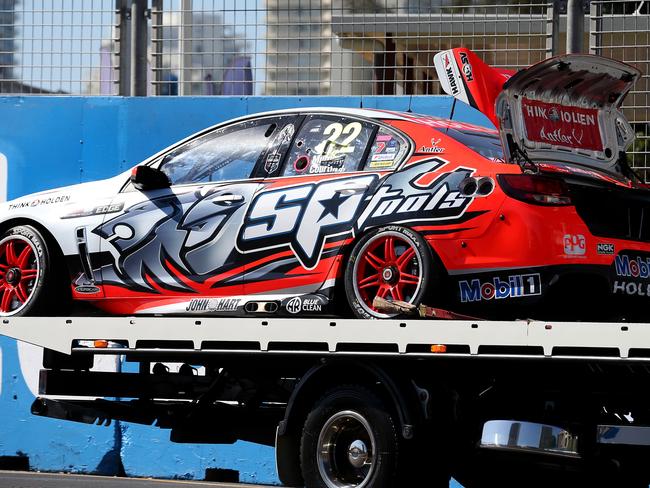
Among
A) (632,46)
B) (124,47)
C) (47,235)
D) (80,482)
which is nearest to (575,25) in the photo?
(632,46)

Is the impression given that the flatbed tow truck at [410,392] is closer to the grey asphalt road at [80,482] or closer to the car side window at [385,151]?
the car side window at [385,151]

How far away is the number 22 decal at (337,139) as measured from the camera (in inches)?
317

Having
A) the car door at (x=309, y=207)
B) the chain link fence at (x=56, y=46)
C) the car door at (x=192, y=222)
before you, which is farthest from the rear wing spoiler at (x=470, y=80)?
the chain link fence at (x=56, y=46)

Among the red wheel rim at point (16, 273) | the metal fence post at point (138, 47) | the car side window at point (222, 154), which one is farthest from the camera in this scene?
the metal fence post at point (138, 47)

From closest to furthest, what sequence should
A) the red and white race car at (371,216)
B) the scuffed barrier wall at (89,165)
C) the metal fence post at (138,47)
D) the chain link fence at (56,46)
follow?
the red and white race car at (371,216) < the scuffed barrier wall at (89,165) < the metal fence post at (138,47) < the chain link fence at (56,46)

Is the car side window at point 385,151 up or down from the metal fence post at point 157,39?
down

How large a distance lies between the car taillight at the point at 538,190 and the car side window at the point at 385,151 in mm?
839

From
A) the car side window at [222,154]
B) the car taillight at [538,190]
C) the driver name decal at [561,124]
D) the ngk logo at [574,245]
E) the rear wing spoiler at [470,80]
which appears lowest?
the ngk logo at [574,245]

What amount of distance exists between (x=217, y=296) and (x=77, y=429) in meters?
3.74

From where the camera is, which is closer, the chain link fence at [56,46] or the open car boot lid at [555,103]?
the open car boot lid at [555,103]

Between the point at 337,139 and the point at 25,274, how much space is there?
240cm

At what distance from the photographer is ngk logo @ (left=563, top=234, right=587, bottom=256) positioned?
277 inches

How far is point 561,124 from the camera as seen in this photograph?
7715 mm

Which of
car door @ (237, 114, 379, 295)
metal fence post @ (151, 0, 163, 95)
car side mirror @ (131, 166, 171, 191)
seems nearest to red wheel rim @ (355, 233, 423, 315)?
car door @ (237, 114, 379, 295)
